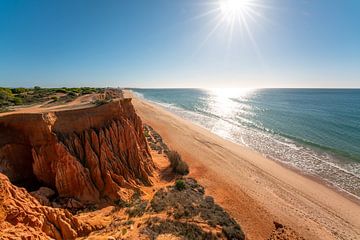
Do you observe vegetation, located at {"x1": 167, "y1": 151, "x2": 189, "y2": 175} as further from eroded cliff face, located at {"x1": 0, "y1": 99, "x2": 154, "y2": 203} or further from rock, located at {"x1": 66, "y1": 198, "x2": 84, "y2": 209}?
rock, located at {"x1": 66, "y1": 198, "x2": 84, "y2": 209}

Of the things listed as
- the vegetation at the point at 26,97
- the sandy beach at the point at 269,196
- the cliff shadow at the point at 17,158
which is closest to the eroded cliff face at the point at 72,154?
the cliff shadow at the point at 17,158

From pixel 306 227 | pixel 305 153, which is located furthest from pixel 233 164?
pixel 305 153

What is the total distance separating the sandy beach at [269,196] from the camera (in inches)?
591

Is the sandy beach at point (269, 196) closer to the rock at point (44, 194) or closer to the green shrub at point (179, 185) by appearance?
the green shrub at point (179, 185)

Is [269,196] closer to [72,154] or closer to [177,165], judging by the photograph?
[177,165]

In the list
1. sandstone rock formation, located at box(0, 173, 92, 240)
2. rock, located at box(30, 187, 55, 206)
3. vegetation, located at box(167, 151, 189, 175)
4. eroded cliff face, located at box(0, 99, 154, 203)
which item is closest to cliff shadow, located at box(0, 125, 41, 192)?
eroded cliff face, located at box(0, 99, 154, 203)

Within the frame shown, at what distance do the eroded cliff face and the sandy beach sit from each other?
7.54m

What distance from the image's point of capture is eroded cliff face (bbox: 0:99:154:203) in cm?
1302

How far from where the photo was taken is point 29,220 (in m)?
7.91

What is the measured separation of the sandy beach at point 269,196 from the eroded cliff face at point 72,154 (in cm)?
754

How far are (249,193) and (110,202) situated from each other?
11941 mm

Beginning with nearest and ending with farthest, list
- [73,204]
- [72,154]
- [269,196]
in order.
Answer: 1. [73,204]
2. [72,154]
3. [269,196]

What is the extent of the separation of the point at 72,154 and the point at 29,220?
6.18 m

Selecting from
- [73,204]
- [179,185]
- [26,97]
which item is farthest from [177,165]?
[26,97]
